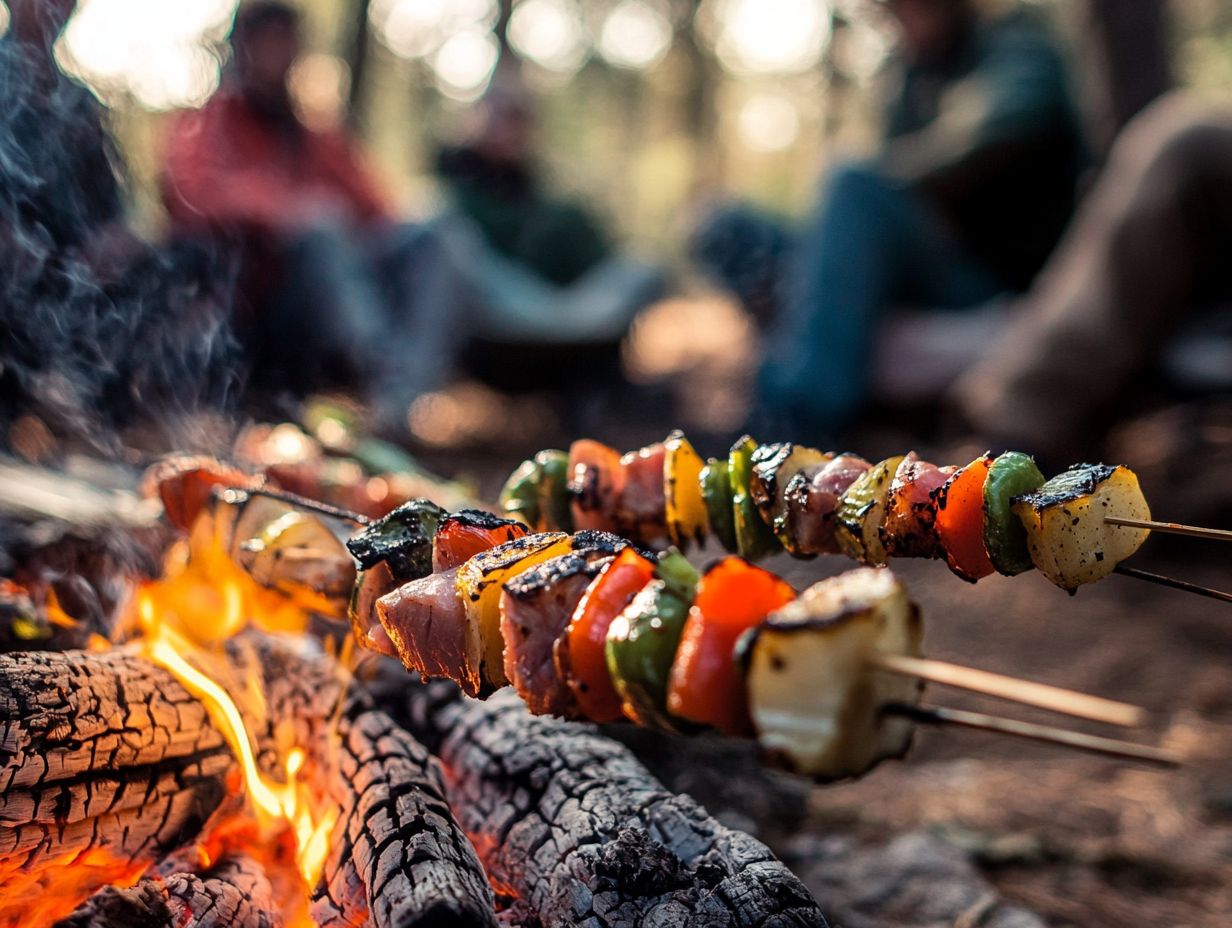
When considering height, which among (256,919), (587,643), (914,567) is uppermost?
(914,567)

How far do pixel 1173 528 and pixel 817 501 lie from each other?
0.44m

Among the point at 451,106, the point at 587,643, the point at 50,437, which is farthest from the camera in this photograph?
the point at 451,106

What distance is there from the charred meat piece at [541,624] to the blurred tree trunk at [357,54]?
950 cm

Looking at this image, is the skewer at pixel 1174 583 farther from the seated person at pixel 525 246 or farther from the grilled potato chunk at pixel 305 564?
the seated person at pixel 525 246

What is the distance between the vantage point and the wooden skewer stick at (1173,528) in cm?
94

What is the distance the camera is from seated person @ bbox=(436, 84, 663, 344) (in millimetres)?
6523

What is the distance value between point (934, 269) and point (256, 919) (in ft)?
14.9

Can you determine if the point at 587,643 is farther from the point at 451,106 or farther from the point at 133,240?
the point at 451,106

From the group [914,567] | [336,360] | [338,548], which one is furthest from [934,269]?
[338,548]

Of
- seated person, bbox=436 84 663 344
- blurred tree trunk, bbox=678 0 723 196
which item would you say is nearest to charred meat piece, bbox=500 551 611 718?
seated person, bbox=436 84 663 344

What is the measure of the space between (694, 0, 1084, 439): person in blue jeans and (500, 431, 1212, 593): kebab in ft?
10.9

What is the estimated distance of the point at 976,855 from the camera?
6.70 ft

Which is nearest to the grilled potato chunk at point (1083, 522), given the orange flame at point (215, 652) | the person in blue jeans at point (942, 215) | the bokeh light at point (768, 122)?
the orange flame at point (215, 652)

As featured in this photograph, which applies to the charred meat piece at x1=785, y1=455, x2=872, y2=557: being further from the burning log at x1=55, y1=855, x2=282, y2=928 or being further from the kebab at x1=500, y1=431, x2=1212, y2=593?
the burning log at x1=55, y1=855, x2=282, y2=928
